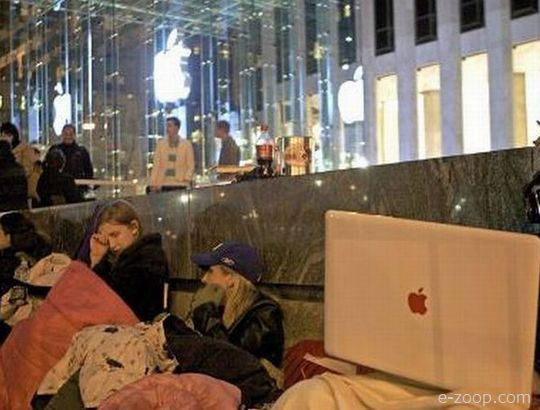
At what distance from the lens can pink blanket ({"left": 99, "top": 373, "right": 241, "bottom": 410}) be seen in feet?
8.16

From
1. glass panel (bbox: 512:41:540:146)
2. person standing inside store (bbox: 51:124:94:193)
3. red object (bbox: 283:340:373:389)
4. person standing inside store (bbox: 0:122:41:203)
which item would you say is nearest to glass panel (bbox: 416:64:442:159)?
glass panel (bbox: 512:41:540:146)

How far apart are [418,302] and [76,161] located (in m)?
8.48

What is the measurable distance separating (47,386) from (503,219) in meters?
2.00

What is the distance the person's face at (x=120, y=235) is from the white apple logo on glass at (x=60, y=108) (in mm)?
14191

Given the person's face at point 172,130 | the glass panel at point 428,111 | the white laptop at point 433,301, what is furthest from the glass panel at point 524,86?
the white laptop at point 433,301

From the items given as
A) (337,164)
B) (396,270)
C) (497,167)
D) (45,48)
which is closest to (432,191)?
(497,167)

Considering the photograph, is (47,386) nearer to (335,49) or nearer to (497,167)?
(497,167)

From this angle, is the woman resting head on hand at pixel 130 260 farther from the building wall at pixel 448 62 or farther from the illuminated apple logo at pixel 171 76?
the building wall at pixel 448 62

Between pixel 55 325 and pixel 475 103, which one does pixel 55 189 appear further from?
pixel 475 103

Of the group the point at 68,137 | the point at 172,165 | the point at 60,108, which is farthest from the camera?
the point at 60,108

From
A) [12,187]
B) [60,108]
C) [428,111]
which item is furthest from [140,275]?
[428,111]

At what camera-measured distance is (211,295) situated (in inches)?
139

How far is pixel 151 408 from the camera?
8.15 feet

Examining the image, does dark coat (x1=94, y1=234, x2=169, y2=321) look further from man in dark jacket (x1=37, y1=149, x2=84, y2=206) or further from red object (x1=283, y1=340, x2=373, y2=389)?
man in dark jacket (x1=37, y1=149, x2=84, y2=206)
